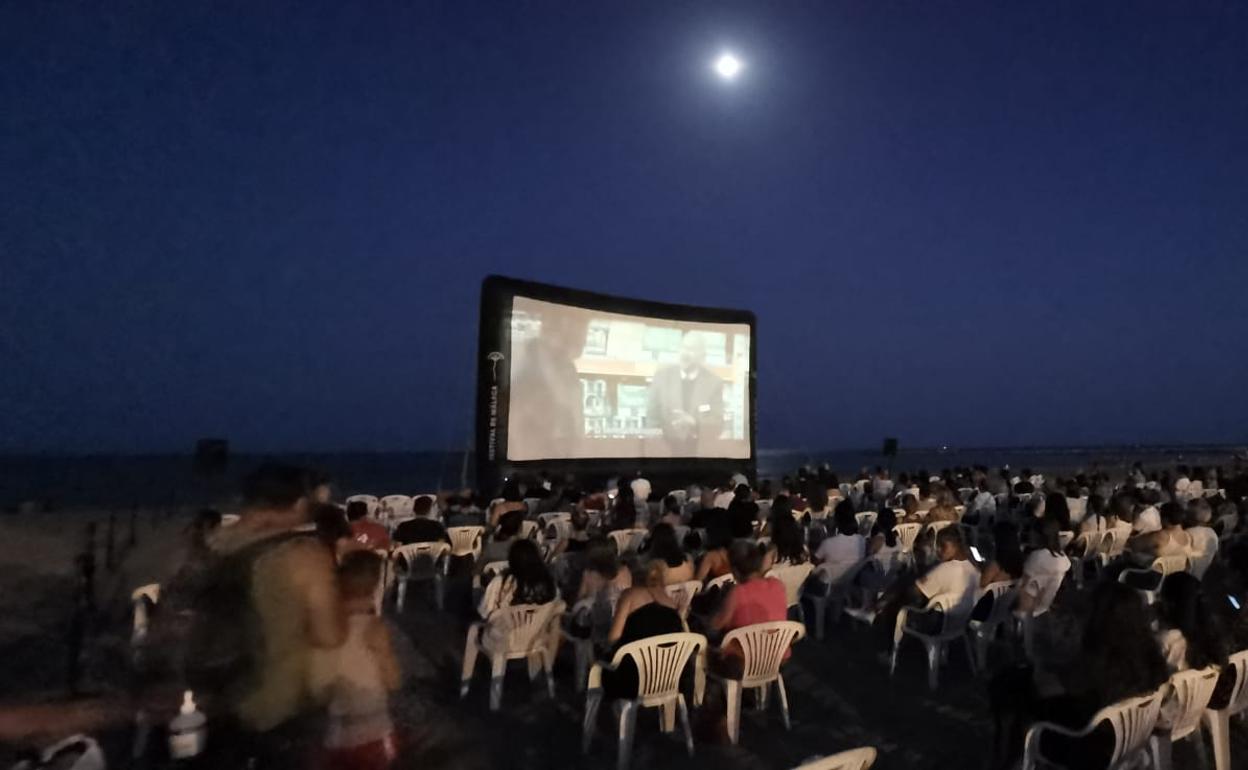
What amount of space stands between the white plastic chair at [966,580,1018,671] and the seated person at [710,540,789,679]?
166 cm

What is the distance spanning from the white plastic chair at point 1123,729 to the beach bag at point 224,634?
277 cm

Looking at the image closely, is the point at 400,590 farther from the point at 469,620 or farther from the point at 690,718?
the point at 690,718

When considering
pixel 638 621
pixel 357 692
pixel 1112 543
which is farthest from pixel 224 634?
pixel 1112 543

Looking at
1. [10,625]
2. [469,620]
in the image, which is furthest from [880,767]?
[10,625]

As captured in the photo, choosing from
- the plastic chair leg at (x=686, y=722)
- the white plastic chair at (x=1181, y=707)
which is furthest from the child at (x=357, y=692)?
the white plastic chair at (x=1181, y=707)

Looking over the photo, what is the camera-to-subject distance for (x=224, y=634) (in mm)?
2207

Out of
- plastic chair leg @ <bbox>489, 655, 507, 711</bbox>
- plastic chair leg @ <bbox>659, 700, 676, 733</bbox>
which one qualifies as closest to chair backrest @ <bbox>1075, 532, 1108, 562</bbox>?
plastic chair leg @ <bbox>659, 700, 676, 733</bbox>

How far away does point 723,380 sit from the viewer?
48.0 feet

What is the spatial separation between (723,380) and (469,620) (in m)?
9.15

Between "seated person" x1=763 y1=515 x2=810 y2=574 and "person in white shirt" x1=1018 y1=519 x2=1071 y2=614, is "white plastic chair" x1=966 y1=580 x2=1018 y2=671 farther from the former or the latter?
"seated person" x1=763 y1=515 x2=810 y2=574

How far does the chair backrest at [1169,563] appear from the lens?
5.87 m

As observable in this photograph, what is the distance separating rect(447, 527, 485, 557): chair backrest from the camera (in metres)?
7.70

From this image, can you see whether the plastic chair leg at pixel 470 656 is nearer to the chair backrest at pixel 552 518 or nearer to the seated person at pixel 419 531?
the seated person at pixel 419 531

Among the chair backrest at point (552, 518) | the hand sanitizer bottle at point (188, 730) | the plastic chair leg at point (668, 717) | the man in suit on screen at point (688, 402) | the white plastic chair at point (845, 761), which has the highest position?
the man in suit on screen at point (688, 402)
